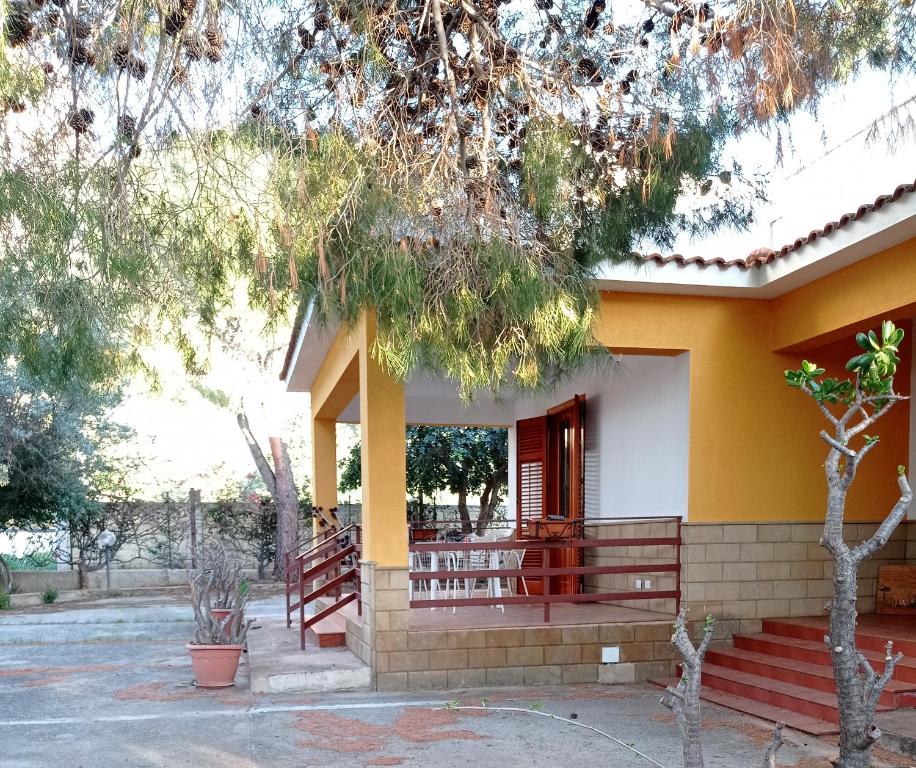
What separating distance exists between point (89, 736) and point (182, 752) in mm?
831

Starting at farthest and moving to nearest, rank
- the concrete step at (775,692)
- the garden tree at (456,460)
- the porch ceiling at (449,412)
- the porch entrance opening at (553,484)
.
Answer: the garden tree at (456,460), the porch ceiling at (449,412), the porch entrance opening at (553,484), the concrete step at (775,692)

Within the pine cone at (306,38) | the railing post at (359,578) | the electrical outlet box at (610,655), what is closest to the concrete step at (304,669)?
the railing post at (359,578)

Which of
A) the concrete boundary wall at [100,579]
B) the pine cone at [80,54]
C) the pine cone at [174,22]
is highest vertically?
the pine cone at [174,22]

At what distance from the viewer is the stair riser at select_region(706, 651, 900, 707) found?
611 cm

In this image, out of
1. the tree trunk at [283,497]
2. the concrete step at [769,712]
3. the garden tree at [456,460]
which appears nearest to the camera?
the concrete step at [769,712]

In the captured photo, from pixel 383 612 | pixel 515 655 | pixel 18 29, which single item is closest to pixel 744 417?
pixel 515 655

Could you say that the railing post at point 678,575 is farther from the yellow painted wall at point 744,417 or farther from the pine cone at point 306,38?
the pine cone at point 306,38

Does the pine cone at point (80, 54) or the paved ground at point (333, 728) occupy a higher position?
the pine cone at point (80, 54)

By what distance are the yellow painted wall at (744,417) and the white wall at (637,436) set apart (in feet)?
0.64

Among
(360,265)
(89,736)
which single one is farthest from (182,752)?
(360,265)

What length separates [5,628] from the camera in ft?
40.4

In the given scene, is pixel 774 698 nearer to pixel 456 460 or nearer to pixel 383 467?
pixel 383 467

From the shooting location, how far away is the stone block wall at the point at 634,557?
8.47 m

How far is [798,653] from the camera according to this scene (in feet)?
24.1
